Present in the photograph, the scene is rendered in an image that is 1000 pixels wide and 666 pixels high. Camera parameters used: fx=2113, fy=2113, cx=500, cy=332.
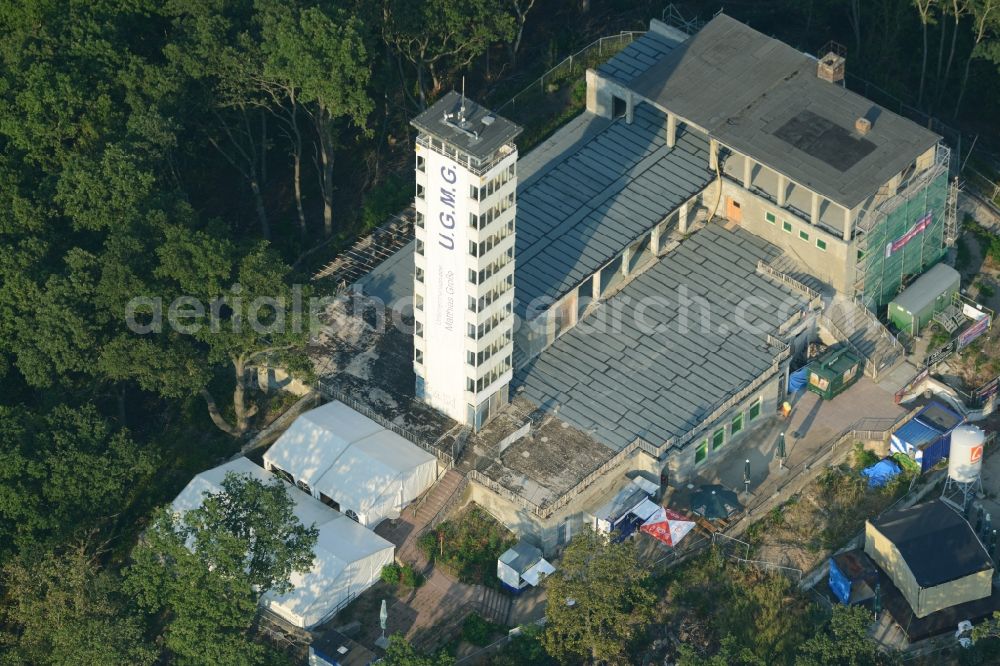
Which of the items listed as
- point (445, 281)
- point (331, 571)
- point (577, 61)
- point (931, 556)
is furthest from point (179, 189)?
point (931, 556)

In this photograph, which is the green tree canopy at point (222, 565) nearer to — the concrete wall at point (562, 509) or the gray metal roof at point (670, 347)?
the concrete wall at point (562, 509)

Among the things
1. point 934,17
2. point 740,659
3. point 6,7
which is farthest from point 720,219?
point 6,7

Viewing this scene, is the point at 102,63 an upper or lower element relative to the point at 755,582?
upper

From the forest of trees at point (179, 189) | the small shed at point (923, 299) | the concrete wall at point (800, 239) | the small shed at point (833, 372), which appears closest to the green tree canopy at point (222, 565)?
the forest of trees at point (179, 189)

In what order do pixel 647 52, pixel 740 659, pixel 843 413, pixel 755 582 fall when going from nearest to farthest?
pixel 740 659 < pixel 755 582 < pixel 843 413 < pixel 647 52

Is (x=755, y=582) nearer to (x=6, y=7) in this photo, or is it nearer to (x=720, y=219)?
(x=720, y=219)

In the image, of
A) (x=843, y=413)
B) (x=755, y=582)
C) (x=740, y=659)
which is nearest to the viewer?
(x=740, y=659)
